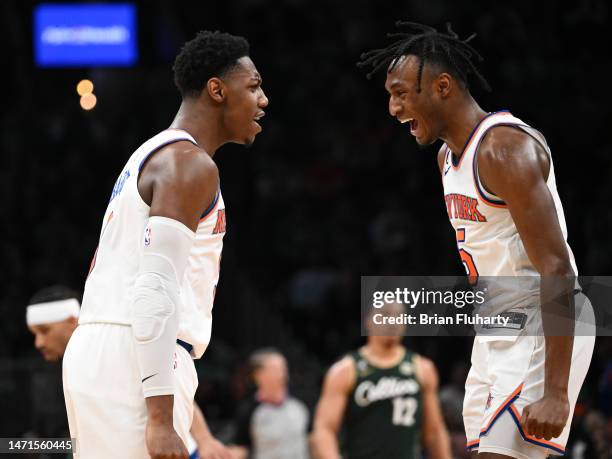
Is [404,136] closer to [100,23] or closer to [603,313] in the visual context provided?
[100,23]

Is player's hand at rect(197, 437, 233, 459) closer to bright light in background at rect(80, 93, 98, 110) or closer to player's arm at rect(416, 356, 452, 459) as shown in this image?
player's arm at rect(416, 356, 452, 459)

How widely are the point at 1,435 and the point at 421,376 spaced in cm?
342

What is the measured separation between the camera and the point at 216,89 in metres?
3.90

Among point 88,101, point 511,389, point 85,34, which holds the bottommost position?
point 511,389

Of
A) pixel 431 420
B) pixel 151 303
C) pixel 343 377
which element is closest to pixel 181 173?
pixel 151 303

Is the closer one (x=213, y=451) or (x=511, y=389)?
(x=511, y=389)

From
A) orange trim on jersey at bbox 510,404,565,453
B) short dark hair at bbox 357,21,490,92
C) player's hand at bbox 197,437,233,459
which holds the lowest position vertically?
player's hand at bbox 197,437,233,459

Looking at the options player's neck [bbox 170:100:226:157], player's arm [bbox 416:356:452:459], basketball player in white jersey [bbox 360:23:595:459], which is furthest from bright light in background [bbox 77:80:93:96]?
player's neck [bbox 170:100:226:157]

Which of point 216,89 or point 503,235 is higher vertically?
point 216,89

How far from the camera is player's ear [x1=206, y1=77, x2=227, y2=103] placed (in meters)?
3.89

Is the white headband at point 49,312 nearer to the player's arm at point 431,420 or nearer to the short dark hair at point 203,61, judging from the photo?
the short dark hair at point 203,61

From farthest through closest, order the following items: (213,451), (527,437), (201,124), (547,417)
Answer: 1. (213,451)
2. (201,124)
3. (527,437)
4. (547,417)

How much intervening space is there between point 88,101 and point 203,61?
10.1m

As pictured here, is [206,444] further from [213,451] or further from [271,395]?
[271,395]
